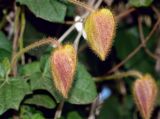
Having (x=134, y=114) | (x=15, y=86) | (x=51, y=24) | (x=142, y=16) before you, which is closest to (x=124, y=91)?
(x=134, y=114)

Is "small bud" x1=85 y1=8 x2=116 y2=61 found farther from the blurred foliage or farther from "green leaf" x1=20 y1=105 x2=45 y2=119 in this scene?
"green leaf" x1=20 y1=105 x2=45 y2=119

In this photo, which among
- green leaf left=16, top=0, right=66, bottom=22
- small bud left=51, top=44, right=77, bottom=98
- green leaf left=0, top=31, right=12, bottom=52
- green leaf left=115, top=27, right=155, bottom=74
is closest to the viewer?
small bud left=51, top=44, right=77, bottom=98

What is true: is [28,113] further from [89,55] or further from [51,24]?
[89,55]

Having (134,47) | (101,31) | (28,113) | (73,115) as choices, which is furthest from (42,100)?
(134,47)

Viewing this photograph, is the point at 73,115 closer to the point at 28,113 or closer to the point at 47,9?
the point at 28,113

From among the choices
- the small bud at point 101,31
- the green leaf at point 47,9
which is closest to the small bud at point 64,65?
the small bud at point 101,31

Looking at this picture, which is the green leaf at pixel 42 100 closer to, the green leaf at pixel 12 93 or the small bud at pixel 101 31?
the green leaf at pixel 12 93

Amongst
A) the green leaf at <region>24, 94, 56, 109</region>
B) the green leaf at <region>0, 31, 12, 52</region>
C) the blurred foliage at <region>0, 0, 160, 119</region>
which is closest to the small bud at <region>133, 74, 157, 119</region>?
the blurred foliage at <region>0, 0, 160, 119</region>
